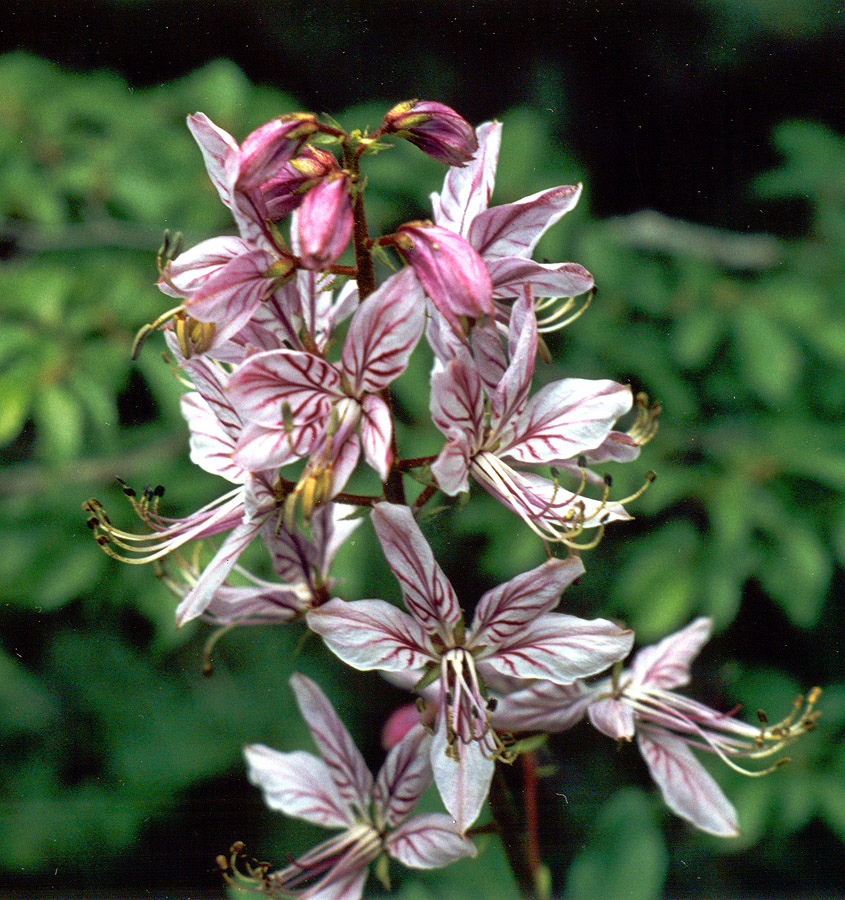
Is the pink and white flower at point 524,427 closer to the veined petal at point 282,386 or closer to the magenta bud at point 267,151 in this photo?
the veined petal at point 282,386

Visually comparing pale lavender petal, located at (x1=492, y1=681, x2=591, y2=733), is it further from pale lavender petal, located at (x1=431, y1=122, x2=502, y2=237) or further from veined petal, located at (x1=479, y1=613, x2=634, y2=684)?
pale lavender petal, located at (x1=431, y1=122, x2=502, y2=237)

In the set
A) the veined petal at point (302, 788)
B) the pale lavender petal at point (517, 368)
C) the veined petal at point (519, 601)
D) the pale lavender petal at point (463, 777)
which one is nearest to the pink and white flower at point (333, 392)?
the pale lavender petal at point (517, 368)

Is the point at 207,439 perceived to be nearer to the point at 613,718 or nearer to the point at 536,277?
the point at 536,277

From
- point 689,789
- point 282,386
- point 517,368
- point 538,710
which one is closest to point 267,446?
point 282,386

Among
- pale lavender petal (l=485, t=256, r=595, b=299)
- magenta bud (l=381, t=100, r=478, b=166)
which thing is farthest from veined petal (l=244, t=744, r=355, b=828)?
magenta bud (l=381, t=100, r=478, b=166)

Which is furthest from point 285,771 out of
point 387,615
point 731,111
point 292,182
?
point 731,111

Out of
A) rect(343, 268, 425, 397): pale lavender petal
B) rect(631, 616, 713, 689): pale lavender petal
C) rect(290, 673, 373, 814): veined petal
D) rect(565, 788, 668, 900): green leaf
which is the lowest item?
rect(565, 788, 668, 900): green leaf

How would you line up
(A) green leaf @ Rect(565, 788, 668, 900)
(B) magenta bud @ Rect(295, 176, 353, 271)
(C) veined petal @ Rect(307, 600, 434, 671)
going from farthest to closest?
(A) green leaf @ Rect(565, 788, 668, 900), (C) veined petal @ Rect(307, 600, 434, 671), (B) magenta bud @ Rect(295, 176, 353, 271)

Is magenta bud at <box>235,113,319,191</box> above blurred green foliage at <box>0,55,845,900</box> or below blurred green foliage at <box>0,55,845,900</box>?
above
